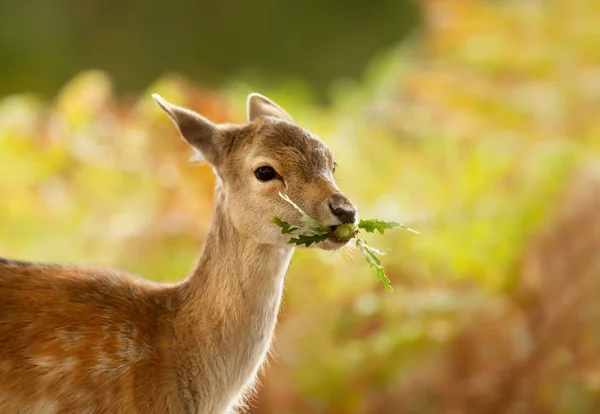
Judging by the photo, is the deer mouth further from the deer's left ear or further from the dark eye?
the deer's left ear

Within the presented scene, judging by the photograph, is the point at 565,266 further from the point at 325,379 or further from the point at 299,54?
the point at 299,54

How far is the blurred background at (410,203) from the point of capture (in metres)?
2.97

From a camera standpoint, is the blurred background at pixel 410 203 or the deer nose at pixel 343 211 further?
the blurred background at pixel 410 203

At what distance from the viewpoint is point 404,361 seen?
2953 millimetres

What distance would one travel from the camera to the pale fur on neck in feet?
5.18

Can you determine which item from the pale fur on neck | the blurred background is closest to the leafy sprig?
the pale fur on neck

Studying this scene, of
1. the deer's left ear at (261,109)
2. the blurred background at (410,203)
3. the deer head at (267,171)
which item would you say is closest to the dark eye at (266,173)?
the deer head at (267,171)

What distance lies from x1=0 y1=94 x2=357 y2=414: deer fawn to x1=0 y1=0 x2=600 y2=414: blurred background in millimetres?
1114

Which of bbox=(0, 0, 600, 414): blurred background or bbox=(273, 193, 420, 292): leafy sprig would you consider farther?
bbox=(0, 0, 600, 414): blurred background

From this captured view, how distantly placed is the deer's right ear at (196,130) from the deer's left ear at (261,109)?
0.16 meters

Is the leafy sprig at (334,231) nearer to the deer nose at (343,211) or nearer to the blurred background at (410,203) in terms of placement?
the deer nose at (343,211)

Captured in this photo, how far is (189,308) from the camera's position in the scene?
162 cm

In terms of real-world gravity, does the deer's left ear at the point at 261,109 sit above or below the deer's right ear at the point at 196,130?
above

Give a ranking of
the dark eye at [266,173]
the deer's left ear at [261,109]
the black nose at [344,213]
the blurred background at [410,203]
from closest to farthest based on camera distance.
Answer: the black nose at [344,213] < the dark eye at [266,173] < the deer's left ear at [261,109] < the blurred background at [410,203]
